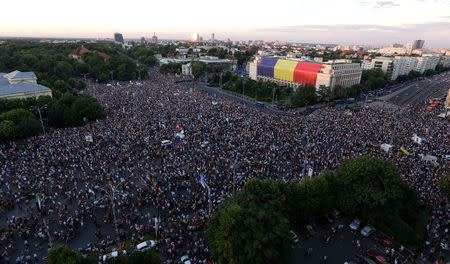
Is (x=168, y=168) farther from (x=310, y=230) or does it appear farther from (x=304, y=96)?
(x=304, y=96)

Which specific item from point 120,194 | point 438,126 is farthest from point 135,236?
point 438,126

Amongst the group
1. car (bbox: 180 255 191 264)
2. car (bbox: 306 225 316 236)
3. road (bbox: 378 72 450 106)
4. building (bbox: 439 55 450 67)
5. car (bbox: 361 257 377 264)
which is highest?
building (bbox: 439 55 450 67)

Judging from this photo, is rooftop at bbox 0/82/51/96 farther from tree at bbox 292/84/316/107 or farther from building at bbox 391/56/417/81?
building at bbox 391/56/417/81

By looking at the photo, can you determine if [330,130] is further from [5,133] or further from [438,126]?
[5,133]

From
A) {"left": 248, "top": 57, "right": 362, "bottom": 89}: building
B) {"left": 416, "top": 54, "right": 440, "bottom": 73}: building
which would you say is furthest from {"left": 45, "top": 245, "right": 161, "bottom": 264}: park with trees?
{"left": 416, "top": 54, "right": 440, "bottom": 73}: building

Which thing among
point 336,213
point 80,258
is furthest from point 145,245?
point 336,213

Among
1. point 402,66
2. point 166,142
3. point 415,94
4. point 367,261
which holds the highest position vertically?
point 402,66
